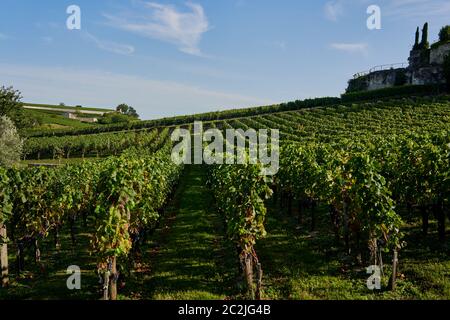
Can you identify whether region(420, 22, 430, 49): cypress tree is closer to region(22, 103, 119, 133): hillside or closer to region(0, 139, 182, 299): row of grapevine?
region(0, 139, 182, 299): row of grapevine

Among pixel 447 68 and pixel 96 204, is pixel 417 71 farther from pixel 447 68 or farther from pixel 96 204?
pixel 96 204

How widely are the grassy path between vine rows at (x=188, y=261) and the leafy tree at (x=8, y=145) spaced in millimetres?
38449

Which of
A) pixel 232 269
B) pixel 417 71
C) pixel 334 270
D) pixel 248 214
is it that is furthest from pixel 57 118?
pixel 334 270

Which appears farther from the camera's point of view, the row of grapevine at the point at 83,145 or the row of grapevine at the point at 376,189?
the row of grapevine at the point at 83,145

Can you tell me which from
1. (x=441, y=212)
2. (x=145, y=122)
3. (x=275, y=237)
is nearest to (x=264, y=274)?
(x=275, y=237)

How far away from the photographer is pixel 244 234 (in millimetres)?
13086

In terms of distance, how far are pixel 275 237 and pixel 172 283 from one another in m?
7.37

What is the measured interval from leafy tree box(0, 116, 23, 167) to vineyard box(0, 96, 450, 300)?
36.0m

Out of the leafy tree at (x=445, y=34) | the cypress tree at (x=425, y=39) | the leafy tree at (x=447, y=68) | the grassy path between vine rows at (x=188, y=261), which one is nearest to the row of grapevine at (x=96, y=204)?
the grassy path between vine rows at (x=188, y=261)

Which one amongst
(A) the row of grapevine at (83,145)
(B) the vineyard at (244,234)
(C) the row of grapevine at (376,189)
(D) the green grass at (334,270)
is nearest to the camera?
(D) the green grass at (334,270)

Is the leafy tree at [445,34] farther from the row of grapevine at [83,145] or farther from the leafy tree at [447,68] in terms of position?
the row of grapevine at [83,145]

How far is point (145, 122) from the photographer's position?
390 feet

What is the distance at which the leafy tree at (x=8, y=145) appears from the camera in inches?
2109
